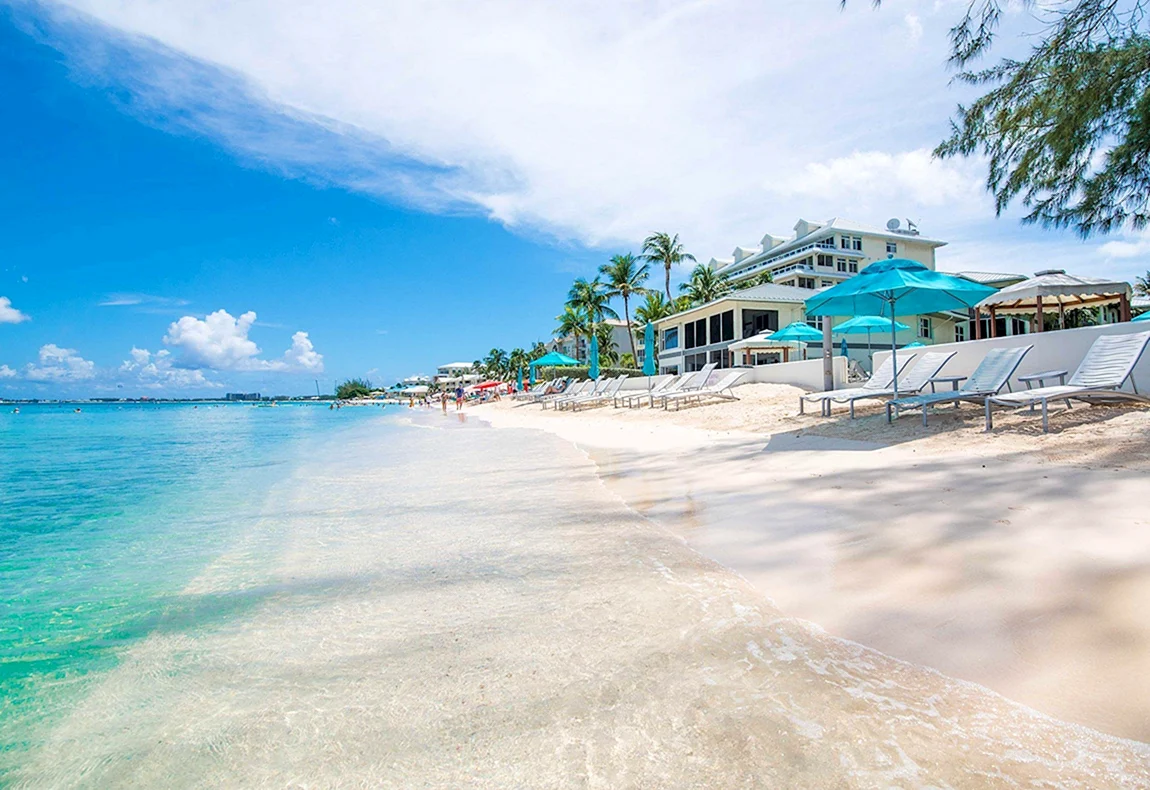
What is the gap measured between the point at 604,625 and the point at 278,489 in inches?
279

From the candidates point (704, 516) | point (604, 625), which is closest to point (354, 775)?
point (604, 625)

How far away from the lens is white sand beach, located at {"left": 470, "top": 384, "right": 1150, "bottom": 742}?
2.24m

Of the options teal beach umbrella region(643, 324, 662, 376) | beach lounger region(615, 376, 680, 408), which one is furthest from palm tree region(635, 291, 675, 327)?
beach lounger region(615, 376, 680, 408)

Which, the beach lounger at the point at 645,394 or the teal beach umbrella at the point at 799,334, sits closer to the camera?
the teal beach umbrella at the point at 799,334

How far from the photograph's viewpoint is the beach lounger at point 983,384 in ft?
27.5

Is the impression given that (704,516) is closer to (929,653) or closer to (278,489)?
(929,653)

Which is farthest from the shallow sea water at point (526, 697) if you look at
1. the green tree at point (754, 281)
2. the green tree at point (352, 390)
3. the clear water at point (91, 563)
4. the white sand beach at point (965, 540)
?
the green tree at point (352, 390)

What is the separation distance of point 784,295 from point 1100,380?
2370 cm

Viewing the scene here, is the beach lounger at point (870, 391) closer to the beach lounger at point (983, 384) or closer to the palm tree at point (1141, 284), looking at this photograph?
the beach lounger at point (983, 384)

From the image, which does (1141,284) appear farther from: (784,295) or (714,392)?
(714,392)

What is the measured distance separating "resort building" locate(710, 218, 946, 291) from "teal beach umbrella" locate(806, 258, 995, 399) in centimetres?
3699

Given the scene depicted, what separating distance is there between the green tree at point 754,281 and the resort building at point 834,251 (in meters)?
0.27

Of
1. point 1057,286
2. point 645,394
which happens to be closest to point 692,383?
point 645,394

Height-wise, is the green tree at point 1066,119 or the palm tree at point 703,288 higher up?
the palm tree at point 703,288
